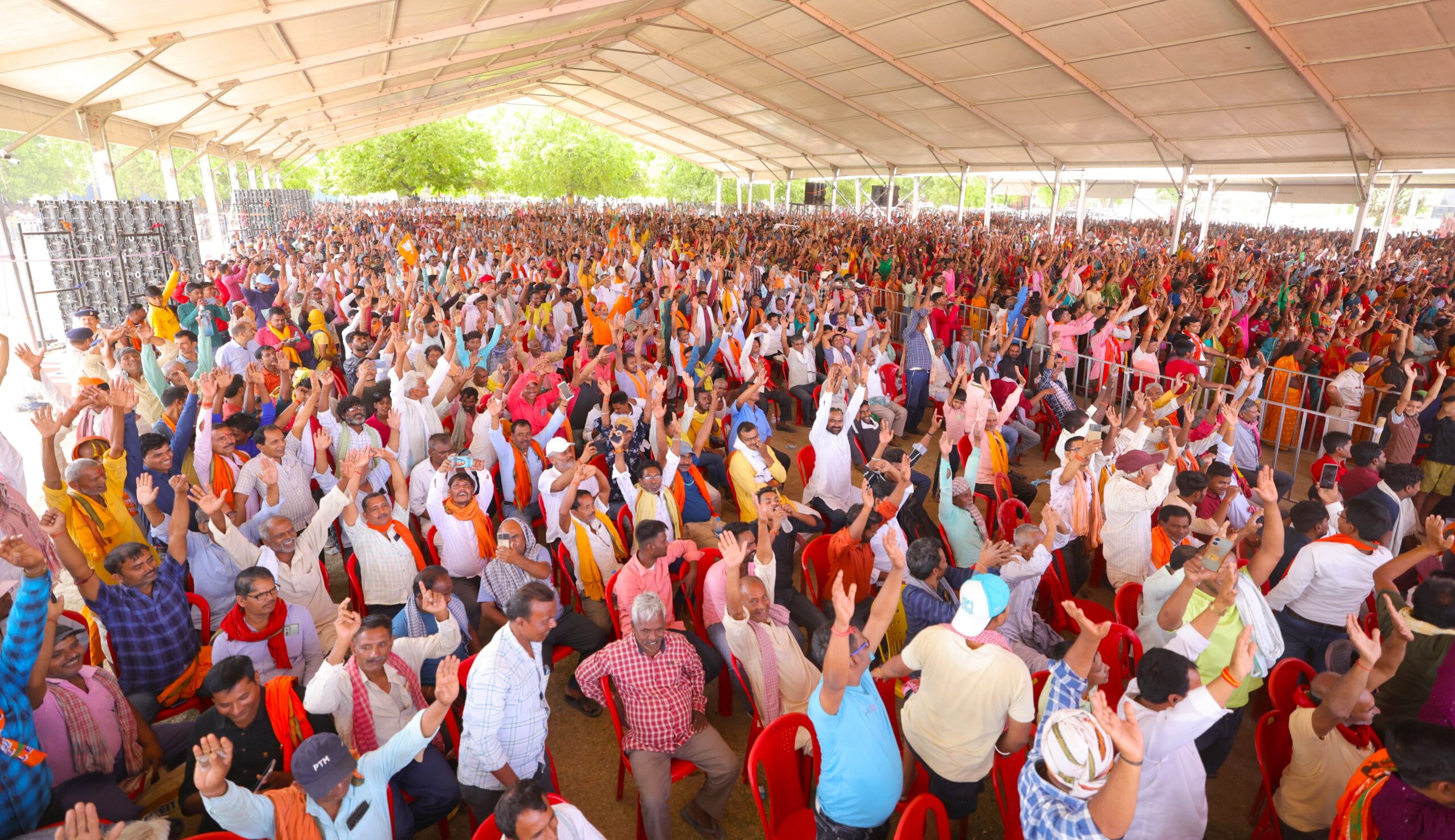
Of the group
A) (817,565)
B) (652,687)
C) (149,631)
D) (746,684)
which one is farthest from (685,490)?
(149,631)

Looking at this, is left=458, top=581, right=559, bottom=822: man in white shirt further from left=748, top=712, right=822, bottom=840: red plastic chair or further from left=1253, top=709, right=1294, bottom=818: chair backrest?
left=1253, top=709, right=1294, bottom=818: chair backrest

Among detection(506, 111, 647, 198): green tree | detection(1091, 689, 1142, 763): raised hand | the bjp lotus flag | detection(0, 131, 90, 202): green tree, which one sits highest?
detection(506, 111, 647, 198): green tree

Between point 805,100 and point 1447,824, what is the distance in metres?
22.5

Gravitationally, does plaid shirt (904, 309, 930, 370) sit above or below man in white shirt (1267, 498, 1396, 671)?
above

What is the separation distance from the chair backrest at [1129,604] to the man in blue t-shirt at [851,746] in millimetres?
1802

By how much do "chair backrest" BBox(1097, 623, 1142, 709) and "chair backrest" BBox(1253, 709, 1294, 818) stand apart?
51 cm

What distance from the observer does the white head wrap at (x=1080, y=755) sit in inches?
75.2

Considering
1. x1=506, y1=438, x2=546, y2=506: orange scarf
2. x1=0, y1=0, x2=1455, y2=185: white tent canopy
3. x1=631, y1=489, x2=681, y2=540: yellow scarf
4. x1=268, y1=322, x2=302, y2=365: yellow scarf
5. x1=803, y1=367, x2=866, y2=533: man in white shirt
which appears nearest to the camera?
x1=631, y1=489, x2=681, y2=540: yellow scarf

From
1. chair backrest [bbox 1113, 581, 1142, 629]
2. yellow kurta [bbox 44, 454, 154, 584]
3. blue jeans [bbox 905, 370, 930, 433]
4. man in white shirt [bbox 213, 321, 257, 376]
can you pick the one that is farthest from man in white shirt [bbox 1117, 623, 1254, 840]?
man in white shirt [bbox 213, 321, 257, 376]

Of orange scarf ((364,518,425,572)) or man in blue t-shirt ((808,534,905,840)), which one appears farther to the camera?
→ orange scarf ((364,518,425,572))

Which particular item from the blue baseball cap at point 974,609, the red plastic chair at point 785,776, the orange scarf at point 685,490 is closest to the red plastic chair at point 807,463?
the orange scarf at point 685,490

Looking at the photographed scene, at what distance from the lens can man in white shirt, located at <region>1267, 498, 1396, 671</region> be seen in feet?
10.3

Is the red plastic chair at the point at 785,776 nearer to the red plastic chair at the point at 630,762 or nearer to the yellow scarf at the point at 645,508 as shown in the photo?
the red plastic chair at the point at 630,762

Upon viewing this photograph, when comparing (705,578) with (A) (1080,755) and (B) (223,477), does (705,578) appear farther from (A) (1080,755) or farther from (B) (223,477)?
(B) (223,477)
